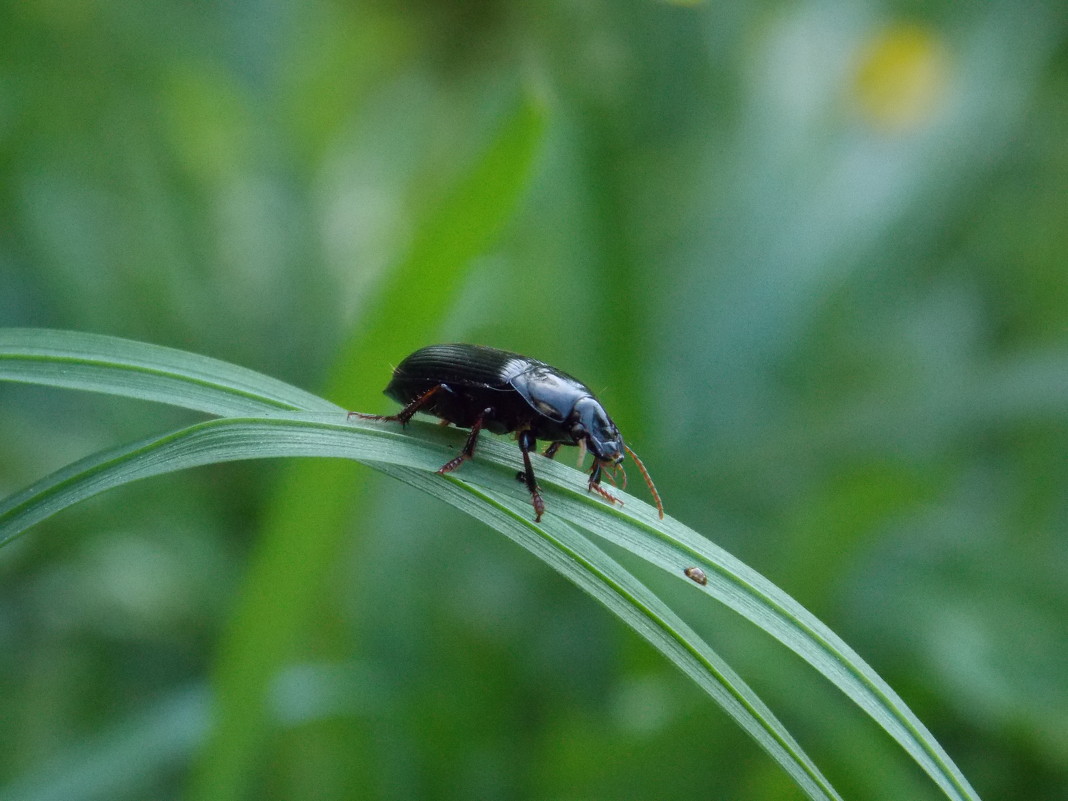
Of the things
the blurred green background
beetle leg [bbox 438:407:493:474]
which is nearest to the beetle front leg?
beetle leg [bbox 438:407:493:474]

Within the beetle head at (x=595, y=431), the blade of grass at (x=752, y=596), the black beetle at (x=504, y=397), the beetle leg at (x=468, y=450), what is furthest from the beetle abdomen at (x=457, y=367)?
the blade of grass at (x=752, y=596)

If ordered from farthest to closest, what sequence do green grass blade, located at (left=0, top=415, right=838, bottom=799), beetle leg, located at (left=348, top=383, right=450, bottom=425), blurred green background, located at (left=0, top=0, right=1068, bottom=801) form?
blurred green background, located at (left=0, top=0, right=1068, bottom=801), beetle leg, located at (left=348, top=383, right=450, bottom=425), green grass blade, located at (left=0, top=415, right=838, bottom=799)

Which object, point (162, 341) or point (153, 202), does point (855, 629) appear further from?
point (153, 202)

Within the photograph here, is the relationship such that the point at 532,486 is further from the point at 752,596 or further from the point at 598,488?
the point at 752,596

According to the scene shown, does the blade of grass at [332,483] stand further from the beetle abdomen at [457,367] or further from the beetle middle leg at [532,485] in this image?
the beetle middle leg at [532,485]

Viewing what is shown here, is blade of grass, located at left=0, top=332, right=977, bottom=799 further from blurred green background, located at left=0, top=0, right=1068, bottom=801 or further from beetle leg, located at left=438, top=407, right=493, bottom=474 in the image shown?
blurred green background, located at left=0, top=0, right=1068, bottom=801

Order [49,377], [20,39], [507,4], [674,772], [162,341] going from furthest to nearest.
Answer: [507,4], [20,39], [162,341], [674,772], [49,377]

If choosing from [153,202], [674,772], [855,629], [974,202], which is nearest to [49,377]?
[674,772]
